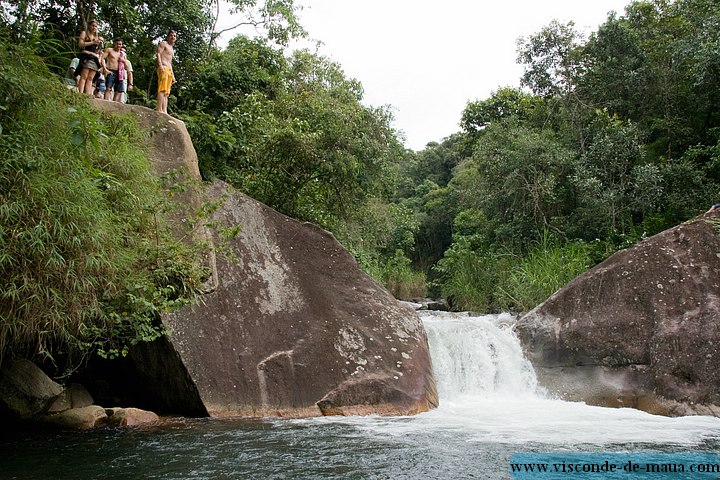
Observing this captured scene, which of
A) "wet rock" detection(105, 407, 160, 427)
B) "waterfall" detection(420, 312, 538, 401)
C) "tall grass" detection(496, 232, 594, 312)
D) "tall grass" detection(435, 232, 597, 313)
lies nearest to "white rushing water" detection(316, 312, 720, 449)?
"waterfall" detection(420, 312, 538, 401)

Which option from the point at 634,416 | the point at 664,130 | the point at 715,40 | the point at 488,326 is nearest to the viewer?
the point at 634,416

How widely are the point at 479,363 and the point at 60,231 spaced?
7945 millimetres

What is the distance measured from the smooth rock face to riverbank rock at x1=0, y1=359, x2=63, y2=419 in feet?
5.02

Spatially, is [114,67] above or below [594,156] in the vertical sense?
below

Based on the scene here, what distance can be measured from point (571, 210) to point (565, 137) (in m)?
2.61

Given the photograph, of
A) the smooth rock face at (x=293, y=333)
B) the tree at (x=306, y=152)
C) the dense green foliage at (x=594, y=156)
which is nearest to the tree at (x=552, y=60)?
the dense green foliage at (x=594, y=156)

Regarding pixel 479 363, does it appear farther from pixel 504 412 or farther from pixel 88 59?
pixel 88 59

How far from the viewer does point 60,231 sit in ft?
→ 18.7

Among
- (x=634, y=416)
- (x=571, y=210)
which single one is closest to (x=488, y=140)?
(x=571, y=210)

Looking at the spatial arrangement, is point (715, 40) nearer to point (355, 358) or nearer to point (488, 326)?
point (488, 326)

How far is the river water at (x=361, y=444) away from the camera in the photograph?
5.87 m

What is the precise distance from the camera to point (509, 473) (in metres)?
5.76

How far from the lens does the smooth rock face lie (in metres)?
8.84

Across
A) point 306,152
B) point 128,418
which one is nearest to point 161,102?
point 306,152
